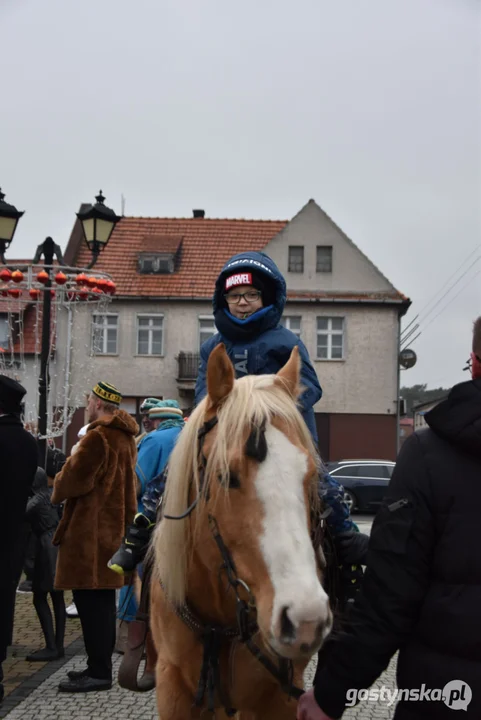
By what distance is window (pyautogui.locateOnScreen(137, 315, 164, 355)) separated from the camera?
35.1 meters

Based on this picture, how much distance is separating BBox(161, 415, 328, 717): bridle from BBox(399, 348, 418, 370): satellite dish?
104ft

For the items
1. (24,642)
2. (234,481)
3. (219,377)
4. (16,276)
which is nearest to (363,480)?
(16,276)

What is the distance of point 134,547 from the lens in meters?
3.71

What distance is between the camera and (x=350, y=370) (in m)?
34.8

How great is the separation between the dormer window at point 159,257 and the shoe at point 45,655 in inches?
1189

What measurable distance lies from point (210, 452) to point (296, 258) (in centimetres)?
3350

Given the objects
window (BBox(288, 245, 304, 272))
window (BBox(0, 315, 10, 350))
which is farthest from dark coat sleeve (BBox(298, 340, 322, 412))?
window (BBox(288, 245, 304, 272))

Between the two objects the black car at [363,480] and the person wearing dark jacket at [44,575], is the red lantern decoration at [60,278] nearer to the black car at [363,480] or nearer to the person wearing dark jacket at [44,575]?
the person wearing dark jacket at [44,575]

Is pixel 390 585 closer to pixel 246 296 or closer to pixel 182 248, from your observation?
pixel 246 296

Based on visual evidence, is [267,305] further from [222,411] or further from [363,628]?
[363,628]

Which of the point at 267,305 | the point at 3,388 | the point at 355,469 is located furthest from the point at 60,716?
the point at 355,469

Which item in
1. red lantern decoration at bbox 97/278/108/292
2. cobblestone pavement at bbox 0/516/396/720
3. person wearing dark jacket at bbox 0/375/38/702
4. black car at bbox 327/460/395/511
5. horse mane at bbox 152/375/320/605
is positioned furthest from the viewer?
black car at bbox 327/460/395/511

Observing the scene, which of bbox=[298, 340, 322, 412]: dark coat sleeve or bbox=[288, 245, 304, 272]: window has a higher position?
bbox=[288, 245, 304, 272]: window

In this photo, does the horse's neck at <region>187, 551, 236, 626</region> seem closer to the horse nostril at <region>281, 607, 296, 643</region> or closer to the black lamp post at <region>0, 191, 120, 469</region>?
the horse nostril at <region>281, 607, 296, 643</region>
